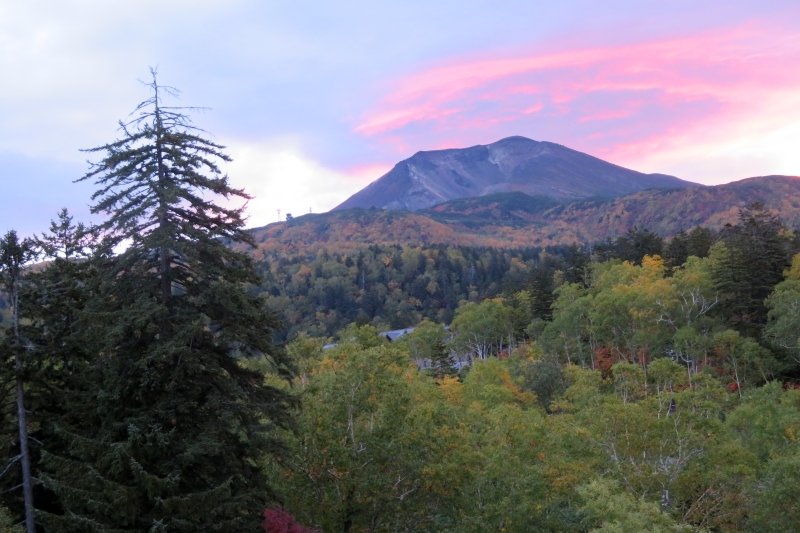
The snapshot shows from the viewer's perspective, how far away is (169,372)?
37.7 ft

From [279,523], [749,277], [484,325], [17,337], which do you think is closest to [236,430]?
[279,523]

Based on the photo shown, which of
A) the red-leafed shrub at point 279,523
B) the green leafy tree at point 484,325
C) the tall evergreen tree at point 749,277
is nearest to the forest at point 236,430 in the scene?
the red-leafed shrub at point 279,523

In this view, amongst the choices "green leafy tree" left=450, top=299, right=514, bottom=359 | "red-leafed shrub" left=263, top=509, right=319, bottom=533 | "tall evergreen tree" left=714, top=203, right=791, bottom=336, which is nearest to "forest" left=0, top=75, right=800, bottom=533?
"red-leafed shrub" left=263, top=509, right=319, bottom=533

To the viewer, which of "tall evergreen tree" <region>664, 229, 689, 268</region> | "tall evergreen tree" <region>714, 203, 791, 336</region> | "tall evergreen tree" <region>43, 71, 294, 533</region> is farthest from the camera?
"tall evergreen tree" <region>664, 229, 689, 268</region>

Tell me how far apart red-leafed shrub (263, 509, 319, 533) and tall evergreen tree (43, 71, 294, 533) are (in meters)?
0.24

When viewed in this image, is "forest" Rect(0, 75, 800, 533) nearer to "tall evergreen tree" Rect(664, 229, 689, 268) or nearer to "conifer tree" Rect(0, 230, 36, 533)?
"conifer tree" Rect(0, 230, 36, 533)

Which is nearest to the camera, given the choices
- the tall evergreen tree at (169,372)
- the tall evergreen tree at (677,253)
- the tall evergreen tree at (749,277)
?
the tall evergreen tree at (169,372)

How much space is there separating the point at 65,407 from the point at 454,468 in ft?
29.8

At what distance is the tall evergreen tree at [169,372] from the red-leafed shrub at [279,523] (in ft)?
0.80

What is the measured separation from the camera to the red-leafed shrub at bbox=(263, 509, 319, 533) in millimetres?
11742

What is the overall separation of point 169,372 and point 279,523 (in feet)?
12.2

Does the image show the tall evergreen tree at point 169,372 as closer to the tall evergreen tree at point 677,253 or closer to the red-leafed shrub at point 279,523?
the red-leafed shrub at point 279,523

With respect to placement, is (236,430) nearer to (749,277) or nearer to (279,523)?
(279,523)

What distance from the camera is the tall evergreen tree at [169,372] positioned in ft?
34.2
